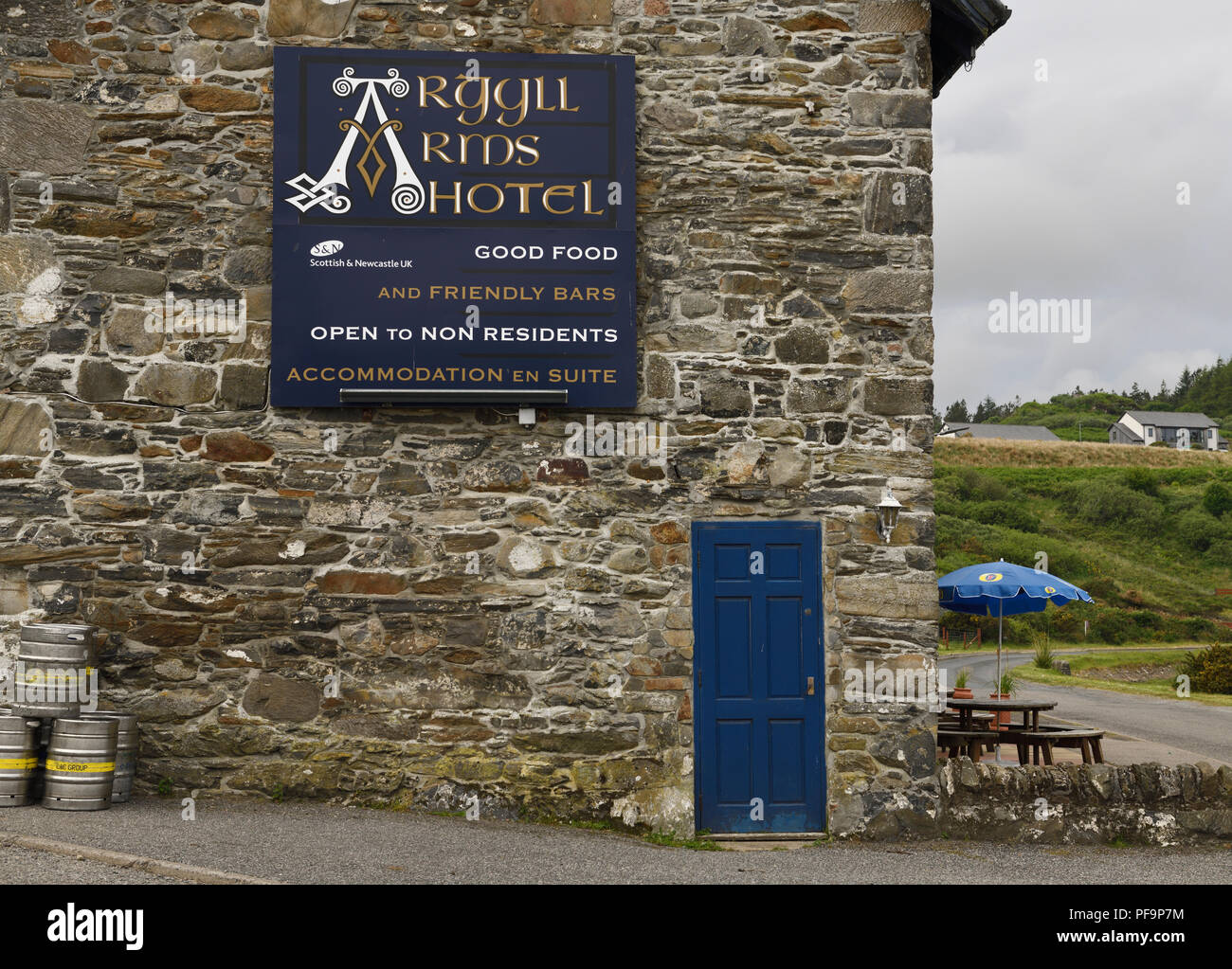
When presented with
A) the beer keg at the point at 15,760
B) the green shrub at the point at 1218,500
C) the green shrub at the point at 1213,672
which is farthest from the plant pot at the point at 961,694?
the green shrub at the point at 1218,500

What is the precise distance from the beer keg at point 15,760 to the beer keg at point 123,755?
35cm

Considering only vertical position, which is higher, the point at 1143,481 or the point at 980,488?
the point at 1143,481

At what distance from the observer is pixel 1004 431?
2441 inches

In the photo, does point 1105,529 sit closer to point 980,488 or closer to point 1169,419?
point 980,488

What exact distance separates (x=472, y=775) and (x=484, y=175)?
4193 mm

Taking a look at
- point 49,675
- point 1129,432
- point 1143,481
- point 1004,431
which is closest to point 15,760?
point 49,675

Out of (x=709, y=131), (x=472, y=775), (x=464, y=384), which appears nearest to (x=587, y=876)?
(x=472, y=775)

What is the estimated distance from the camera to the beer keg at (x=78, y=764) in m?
6.35

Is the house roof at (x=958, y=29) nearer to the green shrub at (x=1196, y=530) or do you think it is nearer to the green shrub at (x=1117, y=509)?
the green shrub at (x=1196, y=530)

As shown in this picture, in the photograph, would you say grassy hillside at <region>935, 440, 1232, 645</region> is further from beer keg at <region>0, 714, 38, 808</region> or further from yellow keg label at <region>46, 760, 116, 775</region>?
beer keg at <region>0, 714, 38, 808</region>

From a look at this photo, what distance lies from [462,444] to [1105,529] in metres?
40.4

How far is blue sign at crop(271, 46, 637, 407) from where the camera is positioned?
23.3 ft

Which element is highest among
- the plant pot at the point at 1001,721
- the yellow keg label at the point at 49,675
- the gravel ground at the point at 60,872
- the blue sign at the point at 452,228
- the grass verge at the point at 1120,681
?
the blue sign at the point at 452,228

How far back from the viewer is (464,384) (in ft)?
23.3
